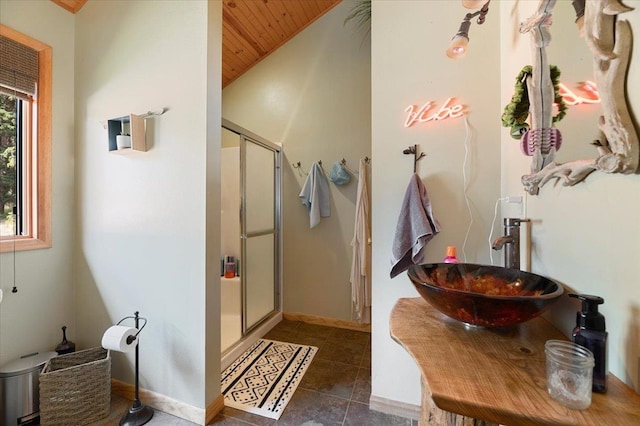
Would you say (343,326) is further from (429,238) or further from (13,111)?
(13,111)

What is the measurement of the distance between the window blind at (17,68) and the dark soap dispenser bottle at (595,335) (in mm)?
2881

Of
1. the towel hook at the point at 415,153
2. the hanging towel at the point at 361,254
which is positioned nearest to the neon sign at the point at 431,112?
the towel hook at the point at 415,153

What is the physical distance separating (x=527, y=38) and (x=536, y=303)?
1.11 metres

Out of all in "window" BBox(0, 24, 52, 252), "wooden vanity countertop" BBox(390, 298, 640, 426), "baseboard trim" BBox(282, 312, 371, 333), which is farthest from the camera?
"baseboard trim" BBox(282, 312, 371, 333)

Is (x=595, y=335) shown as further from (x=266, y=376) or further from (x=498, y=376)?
(x=266, y=376)

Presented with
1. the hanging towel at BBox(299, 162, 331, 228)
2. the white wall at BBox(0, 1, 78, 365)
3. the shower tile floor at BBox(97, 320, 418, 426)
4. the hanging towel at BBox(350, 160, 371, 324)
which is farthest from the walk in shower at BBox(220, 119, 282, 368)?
the white wall at BBox(0, 1, 78, 365)

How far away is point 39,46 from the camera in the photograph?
67.2 inches

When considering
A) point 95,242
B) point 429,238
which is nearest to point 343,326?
point 429,238

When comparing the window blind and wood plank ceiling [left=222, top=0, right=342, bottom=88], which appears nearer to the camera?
the window blind

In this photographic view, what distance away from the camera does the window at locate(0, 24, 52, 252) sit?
164 cm

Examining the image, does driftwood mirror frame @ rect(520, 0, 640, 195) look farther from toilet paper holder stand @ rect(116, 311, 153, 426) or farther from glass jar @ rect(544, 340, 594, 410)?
toilet paper holder stand @ rect(116, 311, 153, 426)

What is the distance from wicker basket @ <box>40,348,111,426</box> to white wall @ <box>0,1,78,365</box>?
29 centimetres

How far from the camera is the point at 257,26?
2.57 metres

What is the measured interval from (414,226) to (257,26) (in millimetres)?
2512
